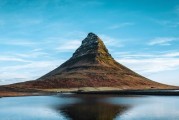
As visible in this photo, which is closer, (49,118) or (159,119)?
(159,119)

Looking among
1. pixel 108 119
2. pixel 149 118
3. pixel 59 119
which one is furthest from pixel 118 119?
pixel 59 119

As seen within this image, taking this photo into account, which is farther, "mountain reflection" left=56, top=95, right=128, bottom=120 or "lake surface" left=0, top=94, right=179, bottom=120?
"lake surface" left=0, top=94, right=179, bottom=120

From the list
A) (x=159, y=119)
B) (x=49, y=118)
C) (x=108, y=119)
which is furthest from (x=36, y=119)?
(x=159, y=119)

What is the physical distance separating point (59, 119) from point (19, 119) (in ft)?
21.2

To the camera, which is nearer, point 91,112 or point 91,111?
point 91,112

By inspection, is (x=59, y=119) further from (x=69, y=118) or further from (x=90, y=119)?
(x=90, y=119)

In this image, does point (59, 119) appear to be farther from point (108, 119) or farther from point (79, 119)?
point (108, 119)

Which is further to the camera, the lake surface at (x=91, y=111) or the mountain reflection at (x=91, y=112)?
the lake surface at (x=91, y=111)

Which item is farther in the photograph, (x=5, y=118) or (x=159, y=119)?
(x=5, y=118)

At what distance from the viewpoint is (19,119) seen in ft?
174

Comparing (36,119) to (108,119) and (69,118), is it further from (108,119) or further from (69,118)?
(108,119)

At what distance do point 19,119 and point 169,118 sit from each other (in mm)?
23826

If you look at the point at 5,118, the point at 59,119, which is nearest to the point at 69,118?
the point at 59,119

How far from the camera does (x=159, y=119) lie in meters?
50.7
